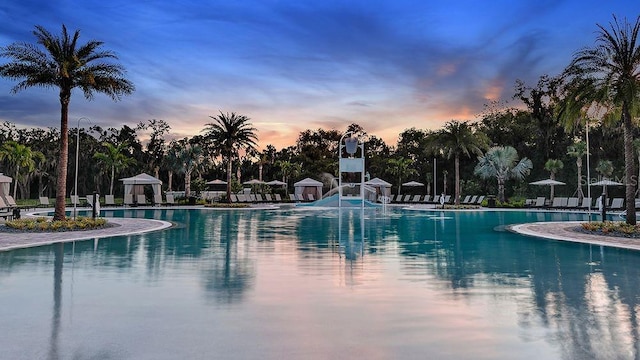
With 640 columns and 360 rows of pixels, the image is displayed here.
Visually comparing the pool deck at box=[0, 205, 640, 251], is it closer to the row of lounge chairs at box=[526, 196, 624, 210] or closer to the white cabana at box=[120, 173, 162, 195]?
the row of lounge chairs at box=[526, 196, 624, 210]

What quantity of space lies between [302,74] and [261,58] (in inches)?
140

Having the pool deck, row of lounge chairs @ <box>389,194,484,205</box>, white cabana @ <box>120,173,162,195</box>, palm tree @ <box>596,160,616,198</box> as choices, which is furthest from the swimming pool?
palm tree @ <box>596,160,616,198</box>

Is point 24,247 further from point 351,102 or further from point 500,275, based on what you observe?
point 351,102

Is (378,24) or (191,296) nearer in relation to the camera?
(191,296)

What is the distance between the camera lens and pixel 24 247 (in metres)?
12.7

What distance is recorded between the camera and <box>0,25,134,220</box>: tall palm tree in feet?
58.1

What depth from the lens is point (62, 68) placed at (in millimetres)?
17641

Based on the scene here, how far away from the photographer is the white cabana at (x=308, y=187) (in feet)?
167

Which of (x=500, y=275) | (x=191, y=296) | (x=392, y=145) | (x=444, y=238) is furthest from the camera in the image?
(x=392, y=145)

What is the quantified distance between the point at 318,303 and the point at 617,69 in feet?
51.8

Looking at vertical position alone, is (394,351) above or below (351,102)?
below

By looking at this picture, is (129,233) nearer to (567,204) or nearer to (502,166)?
(567,204)

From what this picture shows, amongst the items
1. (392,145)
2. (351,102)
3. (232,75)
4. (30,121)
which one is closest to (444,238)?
(232,75)

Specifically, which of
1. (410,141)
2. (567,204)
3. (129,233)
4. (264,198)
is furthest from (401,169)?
(129,233)
